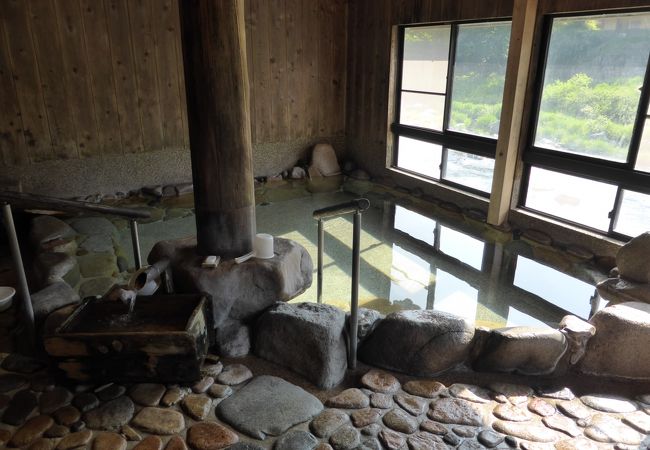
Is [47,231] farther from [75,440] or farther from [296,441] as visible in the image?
[296,441]

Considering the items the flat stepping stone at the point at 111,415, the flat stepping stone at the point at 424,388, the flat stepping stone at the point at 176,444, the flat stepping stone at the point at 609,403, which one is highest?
the flat stepping stone at the point at 111,415

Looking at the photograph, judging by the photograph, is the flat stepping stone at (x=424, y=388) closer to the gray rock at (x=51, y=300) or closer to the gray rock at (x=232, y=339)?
the gray rock at (x=232, y=339)

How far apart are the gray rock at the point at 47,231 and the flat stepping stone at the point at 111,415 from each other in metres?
2.15

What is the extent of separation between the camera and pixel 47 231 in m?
3.66

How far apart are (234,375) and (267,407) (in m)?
0.27

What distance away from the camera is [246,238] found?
7.74ft

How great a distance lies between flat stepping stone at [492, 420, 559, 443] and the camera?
68.3 inches

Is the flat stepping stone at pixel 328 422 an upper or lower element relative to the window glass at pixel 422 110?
lower

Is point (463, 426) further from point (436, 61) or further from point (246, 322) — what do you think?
point (436, 61)

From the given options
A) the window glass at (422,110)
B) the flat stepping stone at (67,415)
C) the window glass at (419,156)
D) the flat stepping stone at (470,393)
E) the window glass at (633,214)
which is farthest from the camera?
the window glass at (419,156)

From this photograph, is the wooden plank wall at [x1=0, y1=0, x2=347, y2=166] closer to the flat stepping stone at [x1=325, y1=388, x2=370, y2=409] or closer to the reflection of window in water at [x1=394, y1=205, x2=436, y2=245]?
the reflection of window in water at [x1=394, y1=205, x2=436, y2=245]

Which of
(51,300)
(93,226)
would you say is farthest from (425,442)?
(93,226)

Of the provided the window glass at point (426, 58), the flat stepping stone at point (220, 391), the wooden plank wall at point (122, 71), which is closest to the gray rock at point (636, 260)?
the window glass at point (426, 58)

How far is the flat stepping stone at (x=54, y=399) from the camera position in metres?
1.79
